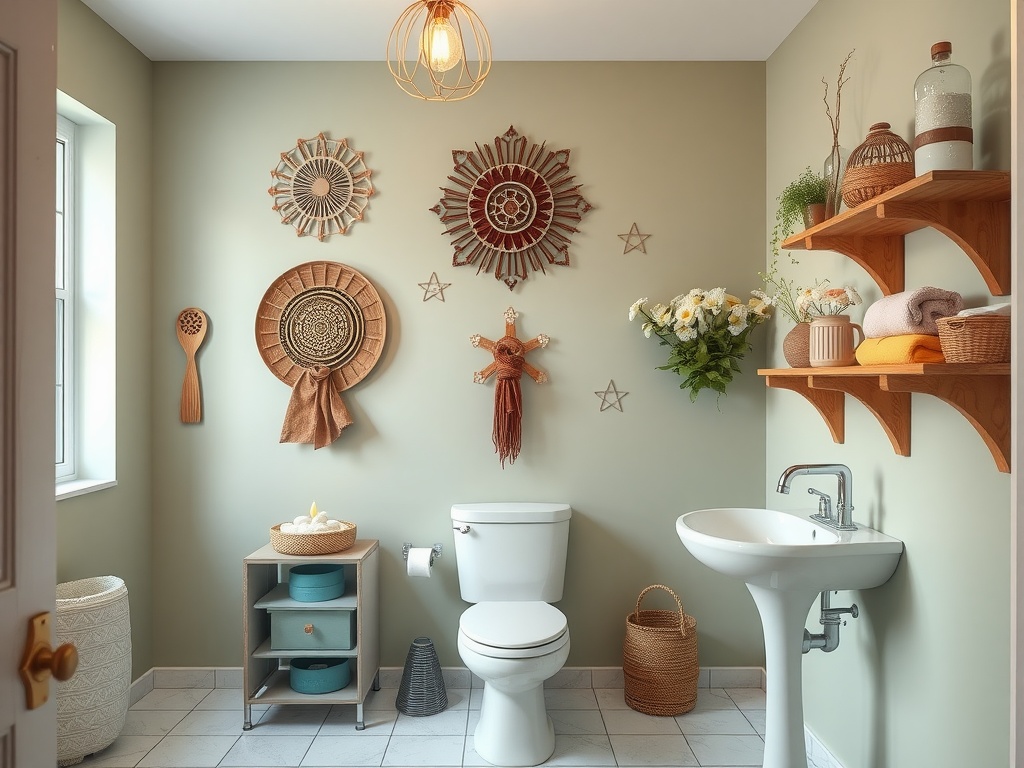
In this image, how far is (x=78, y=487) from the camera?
8.81ft

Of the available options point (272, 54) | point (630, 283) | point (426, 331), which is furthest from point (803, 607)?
point (272, 54)

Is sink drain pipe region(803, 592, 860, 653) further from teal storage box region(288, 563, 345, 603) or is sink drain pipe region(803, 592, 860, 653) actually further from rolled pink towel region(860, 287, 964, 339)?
teal storage box region(288, 563, 345, 603)

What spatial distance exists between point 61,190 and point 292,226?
85 centimetres

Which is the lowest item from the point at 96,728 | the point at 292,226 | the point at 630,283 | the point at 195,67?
the point at 96,728

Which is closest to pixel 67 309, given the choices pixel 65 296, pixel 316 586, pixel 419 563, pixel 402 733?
pixel 65 296

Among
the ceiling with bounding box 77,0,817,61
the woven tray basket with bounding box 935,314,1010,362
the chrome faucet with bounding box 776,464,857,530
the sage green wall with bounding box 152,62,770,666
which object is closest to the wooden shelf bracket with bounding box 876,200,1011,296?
the woven tray basket with bounding box 935,314,1010,362

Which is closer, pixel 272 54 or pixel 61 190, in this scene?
pixel 61 190

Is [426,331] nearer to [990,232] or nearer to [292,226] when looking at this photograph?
[292,226]

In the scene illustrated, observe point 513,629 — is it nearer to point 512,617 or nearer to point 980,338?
point 512,617

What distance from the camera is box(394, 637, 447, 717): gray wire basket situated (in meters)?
2.91

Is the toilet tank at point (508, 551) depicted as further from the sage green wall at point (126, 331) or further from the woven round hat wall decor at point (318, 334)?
the sage green wall at point (126, 331)

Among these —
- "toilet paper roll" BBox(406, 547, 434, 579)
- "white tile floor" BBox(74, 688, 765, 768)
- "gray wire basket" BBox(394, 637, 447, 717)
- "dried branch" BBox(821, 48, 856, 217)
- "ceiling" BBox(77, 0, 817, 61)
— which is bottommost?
"white tile floor" BBox(74, 688, 765, 768)

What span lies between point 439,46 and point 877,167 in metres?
1.24

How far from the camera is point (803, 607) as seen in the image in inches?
84.4
